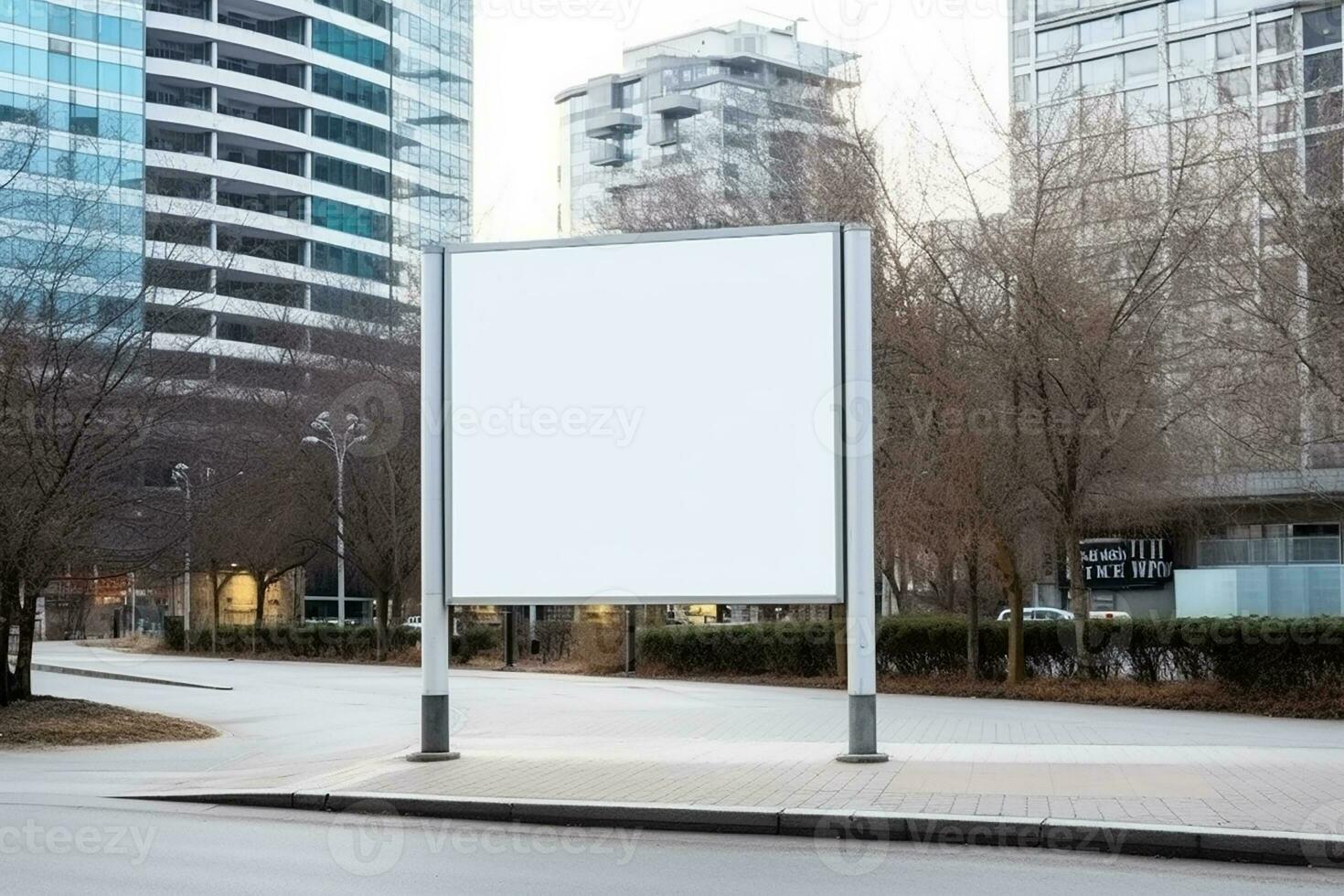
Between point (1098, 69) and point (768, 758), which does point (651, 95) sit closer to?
point (1098, 69)

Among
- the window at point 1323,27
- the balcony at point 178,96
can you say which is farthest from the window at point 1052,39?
the balcony at point 178,96

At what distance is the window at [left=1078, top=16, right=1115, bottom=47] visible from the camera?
74812mm

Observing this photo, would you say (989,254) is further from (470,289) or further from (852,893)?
(852,893)

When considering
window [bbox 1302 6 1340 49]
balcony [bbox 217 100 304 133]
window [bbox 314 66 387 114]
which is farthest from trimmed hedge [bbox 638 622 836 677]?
window [bbox 314 66 387 114]

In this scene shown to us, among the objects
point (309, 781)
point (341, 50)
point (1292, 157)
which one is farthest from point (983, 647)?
point (341, 50)

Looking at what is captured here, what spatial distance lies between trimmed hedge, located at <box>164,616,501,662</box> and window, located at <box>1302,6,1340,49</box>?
36.1 m

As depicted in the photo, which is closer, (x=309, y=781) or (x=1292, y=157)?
(x=309, y=781)

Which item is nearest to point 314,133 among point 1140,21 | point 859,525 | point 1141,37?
point 1140,21

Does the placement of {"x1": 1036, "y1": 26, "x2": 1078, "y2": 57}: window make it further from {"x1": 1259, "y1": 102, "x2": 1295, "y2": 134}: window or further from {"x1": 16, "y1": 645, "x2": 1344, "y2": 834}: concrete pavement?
{"x1": 16, "y1": 645, "x2": 1344, "y2": 834}: concrete pavement

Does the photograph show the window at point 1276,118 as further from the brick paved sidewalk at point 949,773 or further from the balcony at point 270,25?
the balcony at point 270,25

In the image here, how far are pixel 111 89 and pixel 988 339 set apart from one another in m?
76.0

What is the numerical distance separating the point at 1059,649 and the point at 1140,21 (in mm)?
54562

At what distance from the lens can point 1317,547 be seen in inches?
1754

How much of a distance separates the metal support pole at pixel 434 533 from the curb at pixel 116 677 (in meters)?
15.2
